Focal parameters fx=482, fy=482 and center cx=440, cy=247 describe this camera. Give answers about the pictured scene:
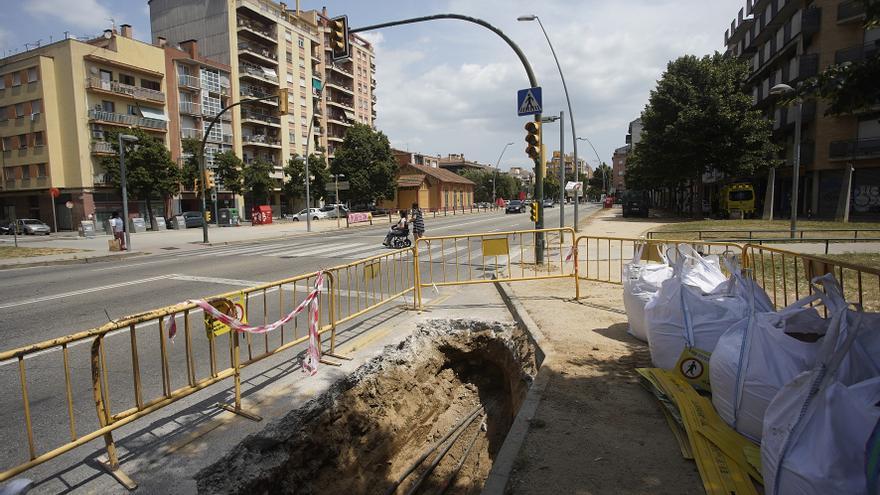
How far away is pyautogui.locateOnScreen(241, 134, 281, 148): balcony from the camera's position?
172 feet

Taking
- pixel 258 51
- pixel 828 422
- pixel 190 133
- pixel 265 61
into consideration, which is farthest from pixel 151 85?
pixel 828 422

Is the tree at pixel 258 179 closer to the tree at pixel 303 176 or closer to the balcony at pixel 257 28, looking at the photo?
the tree at pixel 303 176

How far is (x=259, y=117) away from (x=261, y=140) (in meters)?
2.65

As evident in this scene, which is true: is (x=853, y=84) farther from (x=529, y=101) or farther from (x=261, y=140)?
(x=261, y=140)

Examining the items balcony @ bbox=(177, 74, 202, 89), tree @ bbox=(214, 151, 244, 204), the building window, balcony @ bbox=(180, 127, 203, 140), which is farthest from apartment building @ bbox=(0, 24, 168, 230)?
tree @ bbox=(214, 151, 244, 204)

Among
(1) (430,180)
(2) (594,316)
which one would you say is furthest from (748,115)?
(1) (430,180)

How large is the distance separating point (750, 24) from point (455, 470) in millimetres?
51100

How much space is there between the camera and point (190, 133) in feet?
151

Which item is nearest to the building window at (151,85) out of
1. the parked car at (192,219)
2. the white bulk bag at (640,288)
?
the parked car at (192,219)

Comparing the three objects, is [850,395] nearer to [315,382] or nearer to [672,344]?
[672,344]

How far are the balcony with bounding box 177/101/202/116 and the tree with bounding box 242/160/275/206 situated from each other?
6.93 m

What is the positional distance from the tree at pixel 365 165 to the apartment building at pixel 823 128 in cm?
3279

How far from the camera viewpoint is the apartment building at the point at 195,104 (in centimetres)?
4441

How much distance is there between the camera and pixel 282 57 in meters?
57.6
